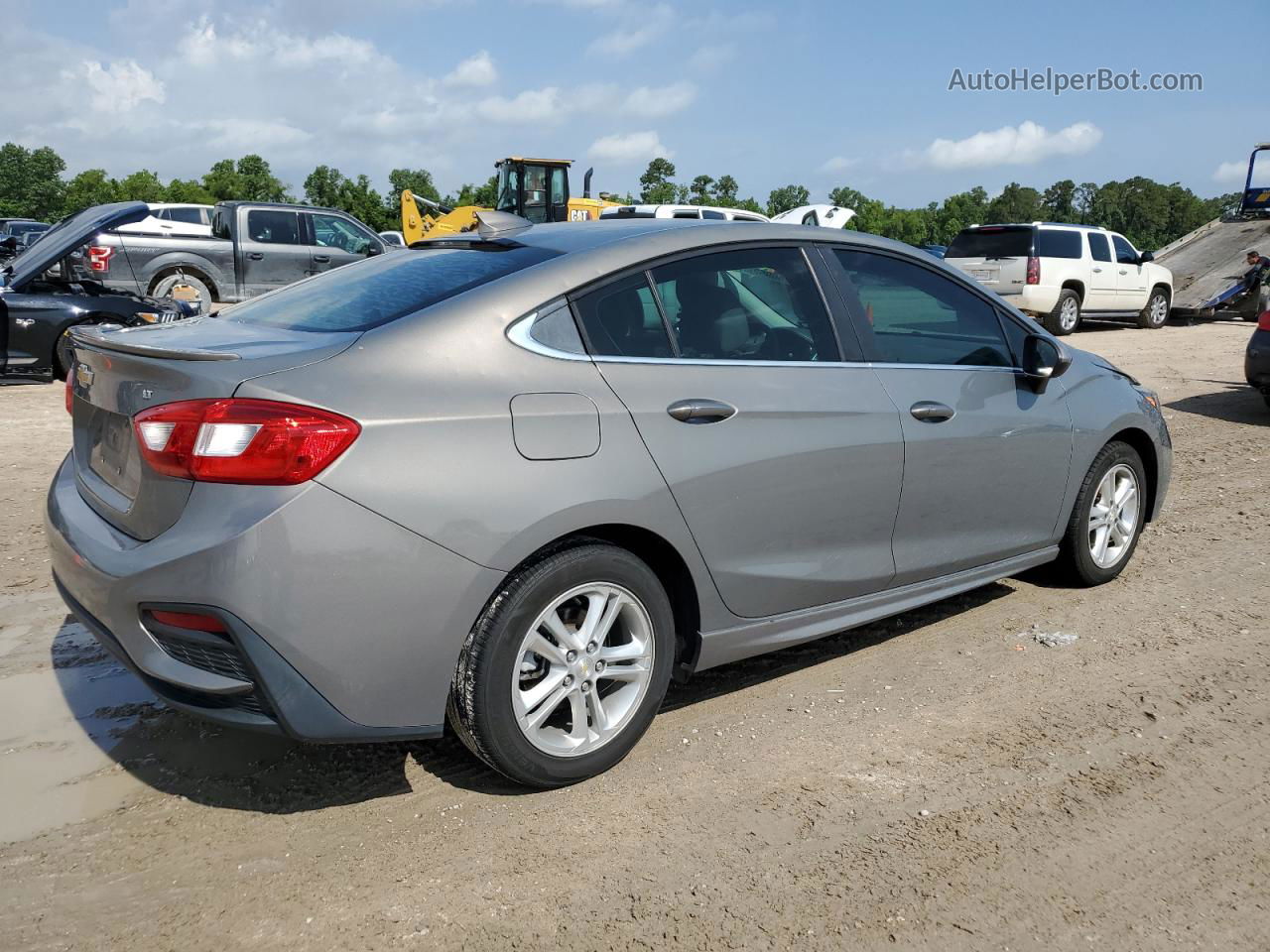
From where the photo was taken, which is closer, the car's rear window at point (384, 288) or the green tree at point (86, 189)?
the car's rear window at point (384, 288)

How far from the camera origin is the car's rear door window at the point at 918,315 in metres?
3.92

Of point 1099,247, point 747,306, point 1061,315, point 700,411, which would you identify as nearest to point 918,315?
point 747,306

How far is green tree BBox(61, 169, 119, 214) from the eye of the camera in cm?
9278

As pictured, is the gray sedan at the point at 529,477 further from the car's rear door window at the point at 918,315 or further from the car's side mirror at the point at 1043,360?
the car's side mirror at the point at 1043,360

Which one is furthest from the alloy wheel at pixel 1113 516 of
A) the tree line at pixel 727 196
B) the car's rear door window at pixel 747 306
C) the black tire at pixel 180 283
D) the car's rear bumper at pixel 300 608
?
the tree line at pixel 727 196

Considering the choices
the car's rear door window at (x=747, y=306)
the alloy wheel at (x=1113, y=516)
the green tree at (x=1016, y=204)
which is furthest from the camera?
the green tree at (x=1016, y=204)

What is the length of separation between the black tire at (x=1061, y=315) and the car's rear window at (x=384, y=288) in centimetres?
1581

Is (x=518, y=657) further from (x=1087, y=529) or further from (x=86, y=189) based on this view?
(x=86, y=189)

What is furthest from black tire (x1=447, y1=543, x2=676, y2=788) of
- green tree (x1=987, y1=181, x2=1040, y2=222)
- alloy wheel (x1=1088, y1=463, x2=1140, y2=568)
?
green tree (x1=987, y1=181, x2=1040, y2=222)

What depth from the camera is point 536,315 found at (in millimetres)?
3074

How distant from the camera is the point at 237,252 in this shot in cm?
1583

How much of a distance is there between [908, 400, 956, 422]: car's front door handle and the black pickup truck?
1328 centimetres

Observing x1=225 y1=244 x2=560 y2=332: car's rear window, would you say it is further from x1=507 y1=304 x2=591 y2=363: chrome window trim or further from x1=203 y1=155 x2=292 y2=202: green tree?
x1=203 y1=155 x2=292 y2=202: green tree

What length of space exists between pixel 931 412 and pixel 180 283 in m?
14.0
